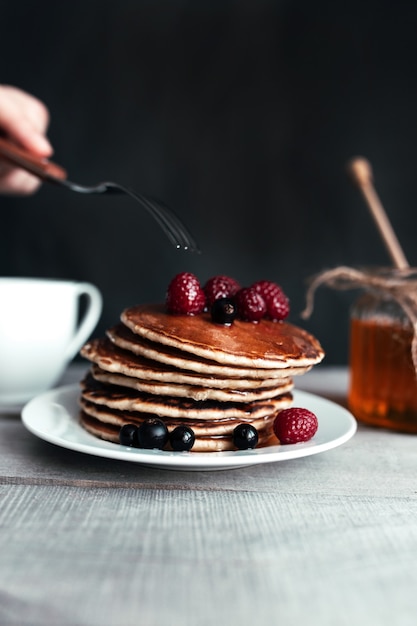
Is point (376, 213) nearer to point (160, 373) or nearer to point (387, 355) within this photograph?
point (387, 355)

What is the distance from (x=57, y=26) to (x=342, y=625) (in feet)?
7.02

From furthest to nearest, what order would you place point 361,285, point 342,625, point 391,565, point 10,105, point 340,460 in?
point 10,105
point 361,285
point 340,460
point 391,565
point 342,625

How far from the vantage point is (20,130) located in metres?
1.50

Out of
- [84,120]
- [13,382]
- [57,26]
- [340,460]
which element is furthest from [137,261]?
[340,460]

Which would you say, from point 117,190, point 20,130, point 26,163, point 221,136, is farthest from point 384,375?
point 221,136

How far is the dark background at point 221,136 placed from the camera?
2.24m

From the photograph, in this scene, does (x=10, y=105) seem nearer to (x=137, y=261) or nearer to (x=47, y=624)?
(x=137, y=261)

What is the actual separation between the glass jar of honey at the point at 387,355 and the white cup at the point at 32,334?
636mm

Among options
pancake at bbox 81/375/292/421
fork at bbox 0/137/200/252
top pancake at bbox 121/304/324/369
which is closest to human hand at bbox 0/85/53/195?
fork at bbox 0/137/200/252

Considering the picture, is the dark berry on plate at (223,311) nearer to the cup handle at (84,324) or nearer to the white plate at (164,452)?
the white plate at (164,452)

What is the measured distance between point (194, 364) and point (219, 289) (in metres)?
0.24

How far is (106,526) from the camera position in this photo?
0.79 metres

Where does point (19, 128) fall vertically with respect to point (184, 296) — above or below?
above

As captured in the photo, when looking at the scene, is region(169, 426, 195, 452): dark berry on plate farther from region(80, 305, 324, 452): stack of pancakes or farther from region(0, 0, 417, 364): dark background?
region(0, 0, 417, 364): dark background
